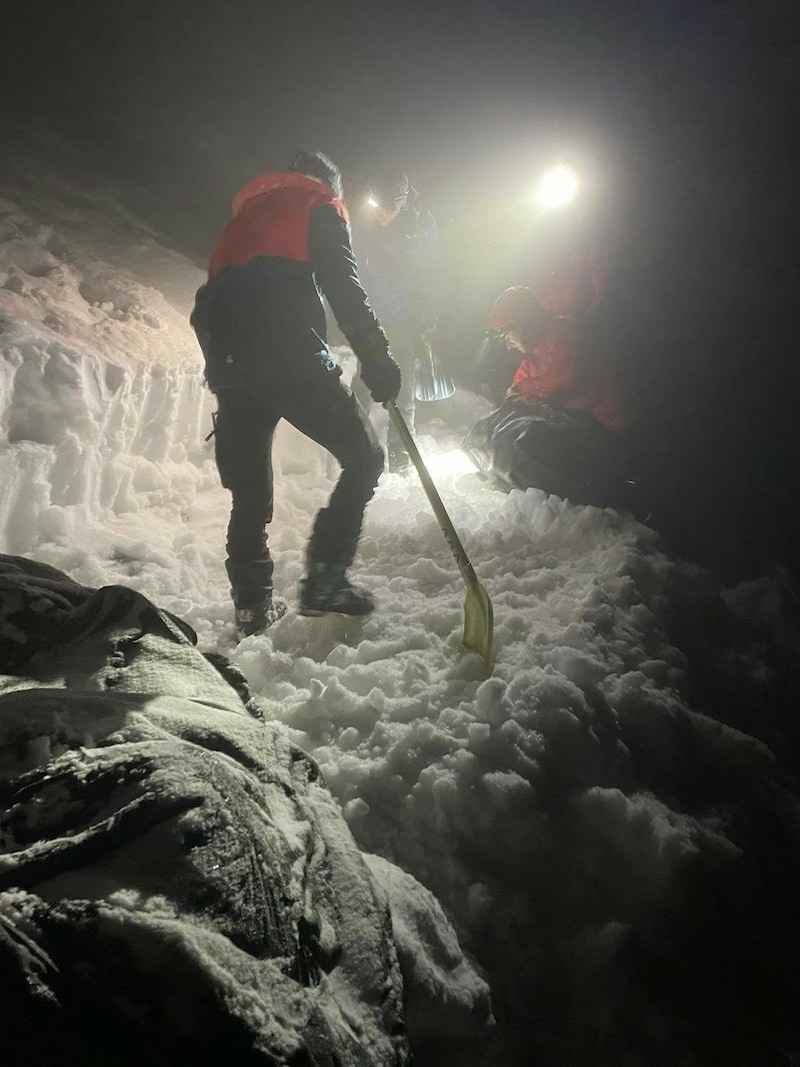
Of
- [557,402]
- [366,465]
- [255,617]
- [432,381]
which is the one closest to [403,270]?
[432,381]

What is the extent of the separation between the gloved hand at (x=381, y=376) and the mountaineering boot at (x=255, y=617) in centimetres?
115

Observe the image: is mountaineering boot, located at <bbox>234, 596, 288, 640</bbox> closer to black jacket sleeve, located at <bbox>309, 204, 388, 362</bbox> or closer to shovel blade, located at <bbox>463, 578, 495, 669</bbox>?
shovel blade, located at <bbox>463, 578, 495, 669</bbox>

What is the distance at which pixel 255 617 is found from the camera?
247 centimetres

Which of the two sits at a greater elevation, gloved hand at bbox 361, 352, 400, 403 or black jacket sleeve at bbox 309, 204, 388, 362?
black jacket sleeve at bbox 309, 204, 388, 362

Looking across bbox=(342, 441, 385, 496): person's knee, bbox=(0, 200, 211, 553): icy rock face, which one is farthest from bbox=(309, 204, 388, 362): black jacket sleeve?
bbox=(0, 200, 211, 553): icy rock face

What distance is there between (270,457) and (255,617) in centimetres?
78

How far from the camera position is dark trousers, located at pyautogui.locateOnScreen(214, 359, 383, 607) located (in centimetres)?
240

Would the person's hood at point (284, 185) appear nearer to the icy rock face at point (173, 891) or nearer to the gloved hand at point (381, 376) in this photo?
the gloved hand at point (381, 376)

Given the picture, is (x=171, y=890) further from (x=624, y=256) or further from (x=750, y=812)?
(x=624, y=256)

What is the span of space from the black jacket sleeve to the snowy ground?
124 cm

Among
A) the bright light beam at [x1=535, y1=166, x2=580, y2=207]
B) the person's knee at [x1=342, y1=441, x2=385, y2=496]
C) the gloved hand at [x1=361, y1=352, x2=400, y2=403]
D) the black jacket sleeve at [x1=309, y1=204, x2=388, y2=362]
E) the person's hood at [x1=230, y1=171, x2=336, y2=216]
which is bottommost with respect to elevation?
the person's knee at [x1=342, y1=441, x2=385, y2=496]

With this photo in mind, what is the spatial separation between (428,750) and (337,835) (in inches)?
19.5

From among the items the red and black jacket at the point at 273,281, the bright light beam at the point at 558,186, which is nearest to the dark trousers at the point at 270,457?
the red and black jacket at the point at 273,281

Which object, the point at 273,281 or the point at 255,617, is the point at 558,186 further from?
the point at 255,617
